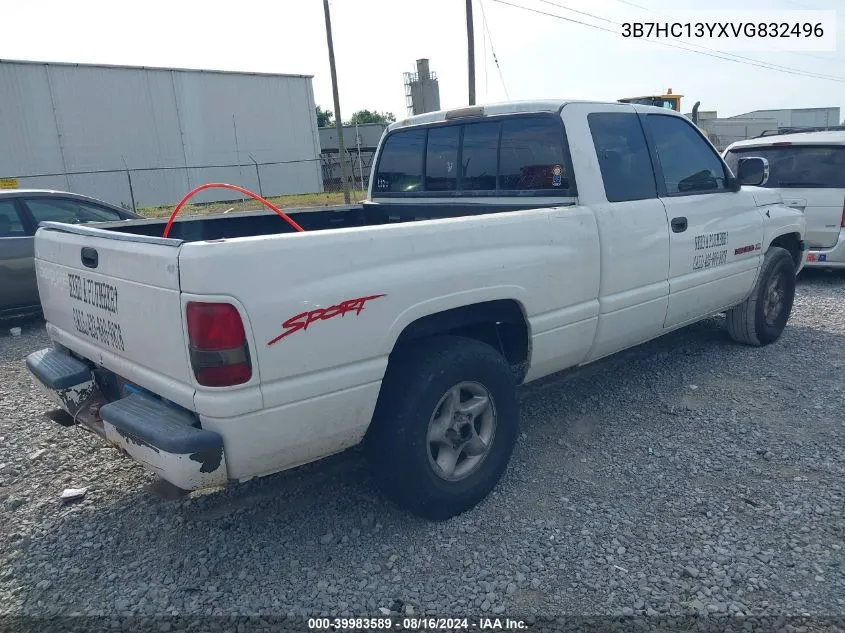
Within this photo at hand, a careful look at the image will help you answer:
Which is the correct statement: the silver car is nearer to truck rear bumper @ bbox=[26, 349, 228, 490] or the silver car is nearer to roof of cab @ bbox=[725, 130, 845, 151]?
truck rear bumper @ bbox=[26, 349, 228, 490]

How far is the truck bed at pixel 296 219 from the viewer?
4161 mm

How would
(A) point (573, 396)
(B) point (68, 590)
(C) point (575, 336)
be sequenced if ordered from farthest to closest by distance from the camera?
1. (A) point (573, 396)
2. (C) point (575, 336)
3. (B) point (68, 590)

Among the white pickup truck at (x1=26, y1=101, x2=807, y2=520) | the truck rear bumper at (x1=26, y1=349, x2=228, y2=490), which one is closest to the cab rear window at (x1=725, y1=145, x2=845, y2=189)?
the white pickup truck at (x1=26, y1=101, x2=807, y2=520)

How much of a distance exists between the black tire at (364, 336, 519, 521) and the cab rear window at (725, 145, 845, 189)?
5.83m

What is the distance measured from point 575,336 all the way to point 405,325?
50.2 inches

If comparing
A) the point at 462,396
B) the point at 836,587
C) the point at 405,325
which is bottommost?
the point at 836,587

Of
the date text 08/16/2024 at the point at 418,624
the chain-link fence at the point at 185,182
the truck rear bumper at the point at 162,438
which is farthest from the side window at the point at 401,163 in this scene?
the chain-link fence at the point at 185,182

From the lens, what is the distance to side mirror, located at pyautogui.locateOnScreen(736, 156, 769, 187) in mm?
4977

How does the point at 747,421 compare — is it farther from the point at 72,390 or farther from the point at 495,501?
the point at 72,390

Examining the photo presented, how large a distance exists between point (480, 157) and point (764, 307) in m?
2.92

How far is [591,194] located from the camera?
3838 millimetres

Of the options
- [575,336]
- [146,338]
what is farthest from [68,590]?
[575,336]

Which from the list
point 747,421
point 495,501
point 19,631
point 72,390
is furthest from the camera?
point 747,421

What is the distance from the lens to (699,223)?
4.59 metres
